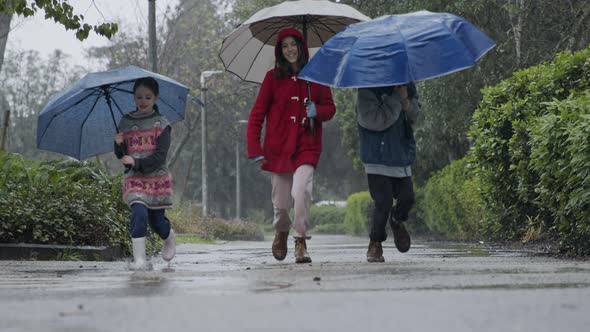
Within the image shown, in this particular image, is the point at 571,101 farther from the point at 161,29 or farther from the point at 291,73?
the point at 161,29

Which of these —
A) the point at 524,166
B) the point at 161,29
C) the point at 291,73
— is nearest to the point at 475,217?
the point at 524,166

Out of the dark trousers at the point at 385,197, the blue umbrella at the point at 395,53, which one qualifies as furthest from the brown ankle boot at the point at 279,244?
the blue umbrella at the point at 395,53

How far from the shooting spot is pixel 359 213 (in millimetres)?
44719

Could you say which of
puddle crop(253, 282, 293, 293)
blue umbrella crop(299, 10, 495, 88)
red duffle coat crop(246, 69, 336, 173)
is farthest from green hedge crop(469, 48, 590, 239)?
puddle crop(253, 282, 293, 293)

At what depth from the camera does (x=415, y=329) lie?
4523mm

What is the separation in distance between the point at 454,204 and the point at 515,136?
34.2 feet

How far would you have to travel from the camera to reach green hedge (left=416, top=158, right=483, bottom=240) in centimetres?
2125

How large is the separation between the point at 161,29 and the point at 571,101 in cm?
4040

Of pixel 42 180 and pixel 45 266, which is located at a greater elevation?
pixel 42 180

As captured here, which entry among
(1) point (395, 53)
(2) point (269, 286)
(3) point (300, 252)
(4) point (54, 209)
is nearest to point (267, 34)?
(1) point (395, 53)

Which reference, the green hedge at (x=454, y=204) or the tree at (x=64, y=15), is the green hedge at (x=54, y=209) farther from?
the green hedge at (x=454, y=204)

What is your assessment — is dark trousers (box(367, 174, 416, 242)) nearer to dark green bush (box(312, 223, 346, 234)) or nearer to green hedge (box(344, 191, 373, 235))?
green hedge (box(344, 191, 373, 235))

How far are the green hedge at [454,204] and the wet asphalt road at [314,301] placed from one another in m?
11.5

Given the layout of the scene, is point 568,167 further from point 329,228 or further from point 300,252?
point 329,228
